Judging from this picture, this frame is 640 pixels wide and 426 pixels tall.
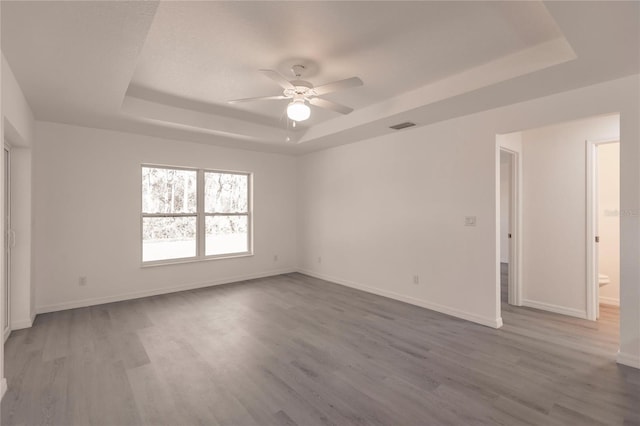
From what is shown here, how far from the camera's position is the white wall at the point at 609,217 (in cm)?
432

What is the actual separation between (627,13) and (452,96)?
1.44 m

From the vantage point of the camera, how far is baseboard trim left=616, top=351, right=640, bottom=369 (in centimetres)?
262

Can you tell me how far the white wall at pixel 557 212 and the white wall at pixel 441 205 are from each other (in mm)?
1046

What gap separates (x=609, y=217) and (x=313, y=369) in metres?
4.68

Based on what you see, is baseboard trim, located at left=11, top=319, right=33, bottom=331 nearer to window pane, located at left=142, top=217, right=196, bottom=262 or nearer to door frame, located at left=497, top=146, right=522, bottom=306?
window pane, located at left=142, top=217, right=196, bottom=262

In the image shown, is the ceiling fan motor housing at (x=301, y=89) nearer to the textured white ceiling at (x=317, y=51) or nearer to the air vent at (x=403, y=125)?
the textured white ceiling at (x=317, y=51)

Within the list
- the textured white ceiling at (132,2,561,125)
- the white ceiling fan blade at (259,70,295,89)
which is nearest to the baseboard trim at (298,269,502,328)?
the textured white ceiling at (132,2,561,125)

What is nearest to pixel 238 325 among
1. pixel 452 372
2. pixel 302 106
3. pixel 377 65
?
pixel 452 372

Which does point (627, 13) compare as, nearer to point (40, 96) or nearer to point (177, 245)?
point (40, 96)

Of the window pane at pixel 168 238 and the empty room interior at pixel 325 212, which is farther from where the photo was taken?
the window pane at pixel 168 238

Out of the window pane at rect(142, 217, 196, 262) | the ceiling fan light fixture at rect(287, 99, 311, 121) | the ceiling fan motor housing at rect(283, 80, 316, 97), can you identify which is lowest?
the window pane at rect(142, 217, 196, 262)

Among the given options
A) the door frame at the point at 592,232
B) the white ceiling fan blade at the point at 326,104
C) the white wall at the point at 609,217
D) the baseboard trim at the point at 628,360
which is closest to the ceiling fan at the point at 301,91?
the white ceiling fan blade at the point at 326,104

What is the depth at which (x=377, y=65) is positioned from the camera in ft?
9.73

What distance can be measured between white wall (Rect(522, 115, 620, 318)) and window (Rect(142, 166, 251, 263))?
4617 mm
